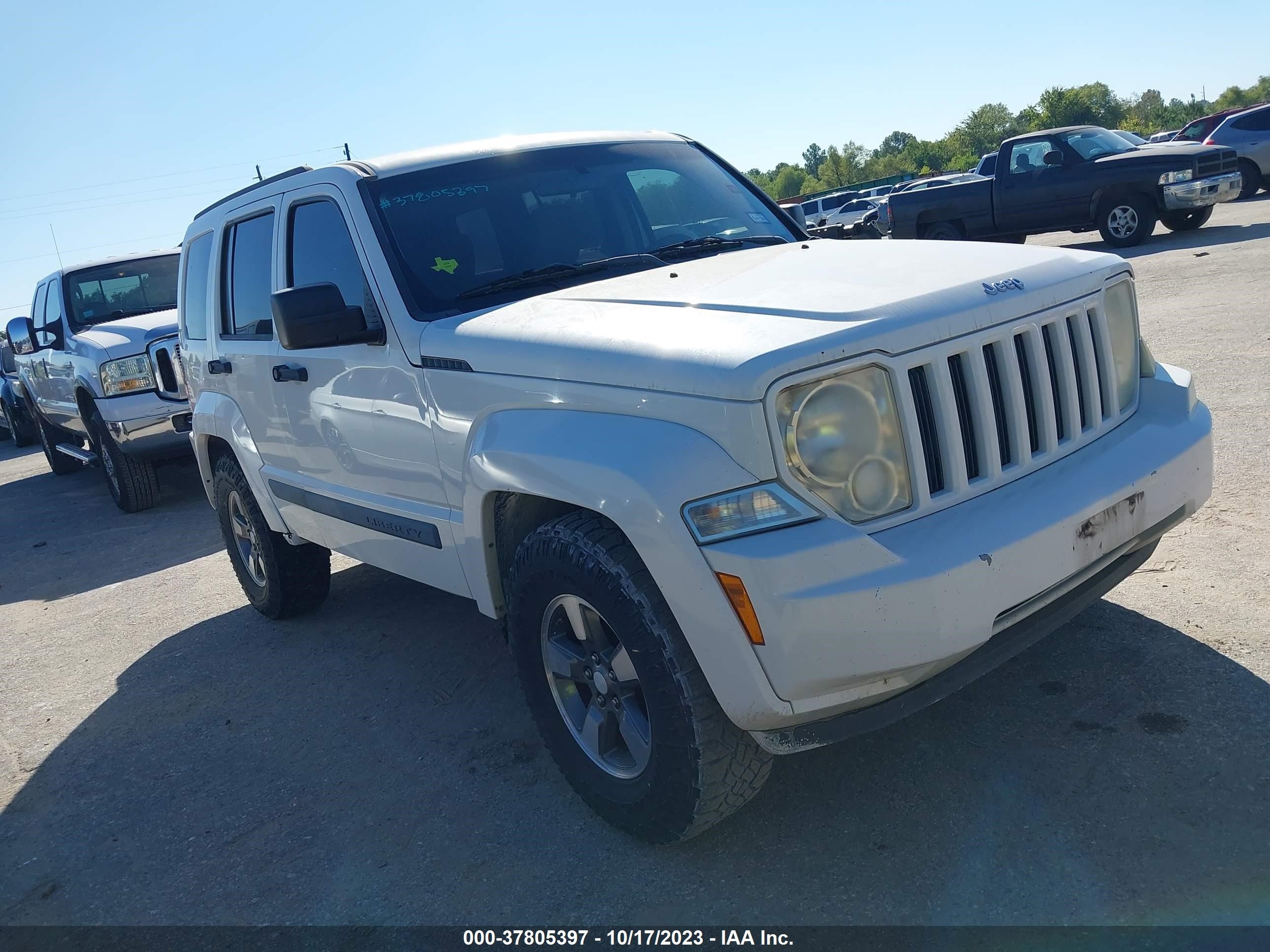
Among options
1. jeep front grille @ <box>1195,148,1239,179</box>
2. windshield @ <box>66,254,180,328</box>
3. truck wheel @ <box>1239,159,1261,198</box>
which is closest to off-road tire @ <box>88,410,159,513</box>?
windshield @ <box>66,254,180,328</box>

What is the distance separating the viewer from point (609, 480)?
2562mm

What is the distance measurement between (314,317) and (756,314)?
5.07 ft

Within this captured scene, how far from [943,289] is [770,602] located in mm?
956

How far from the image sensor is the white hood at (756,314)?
8.11ft

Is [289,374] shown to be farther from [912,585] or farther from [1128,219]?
[1128,219]

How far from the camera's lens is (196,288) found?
5.62 m

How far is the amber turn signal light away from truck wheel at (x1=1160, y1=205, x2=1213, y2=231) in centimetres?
1513

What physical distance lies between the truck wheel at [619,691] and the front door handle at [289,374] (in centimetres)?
152

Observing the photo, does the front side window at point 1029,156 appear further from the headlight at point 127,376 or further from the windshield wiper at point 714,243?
the windshield wiper at point 714,243

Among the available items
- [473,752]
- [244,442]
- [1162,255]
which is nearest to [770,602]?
[473,752]

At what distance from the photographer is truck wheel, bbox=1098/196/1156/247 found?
47.8 ft

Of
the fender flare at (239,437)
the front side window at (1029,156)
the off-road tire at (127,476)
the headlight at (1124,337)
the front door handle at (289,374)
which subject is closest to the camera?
the headlight at (1124,337)

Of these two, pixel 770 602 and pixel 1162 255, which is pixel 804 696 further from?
pixel 1162 255

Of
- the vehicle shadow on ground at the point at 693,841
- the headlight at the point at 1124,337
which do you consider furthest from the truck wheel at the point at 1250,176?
the vehicle shadow on ground at the point at 693,841
